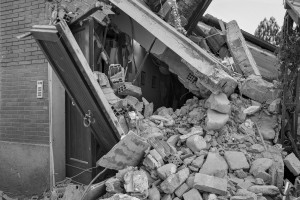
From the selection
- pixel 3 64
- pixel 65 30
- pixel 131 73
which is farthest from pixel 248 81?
pixel 3 64

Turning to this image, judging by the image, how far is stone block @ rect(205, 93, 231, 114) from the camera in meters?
3.83

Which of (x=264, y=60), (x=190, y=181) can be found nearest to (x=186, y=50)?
(x=190, y=181)

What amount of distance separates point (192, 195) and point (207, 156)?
53cm

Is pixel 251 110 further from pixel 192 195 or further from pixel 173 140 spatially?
pixel 192 195

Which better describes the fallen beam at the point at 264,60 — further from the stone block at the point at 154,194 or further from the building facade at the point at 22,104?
the building facade at the point at 22,104

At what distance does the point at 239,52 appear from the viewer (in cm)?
475

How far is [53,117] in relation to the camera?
18.3 ft

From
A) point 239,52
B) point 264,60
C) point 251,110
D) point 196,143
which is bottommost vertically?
point 196,143

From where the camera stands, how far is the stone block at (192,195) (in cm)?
324

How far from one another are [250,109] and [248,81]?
15.0 inches

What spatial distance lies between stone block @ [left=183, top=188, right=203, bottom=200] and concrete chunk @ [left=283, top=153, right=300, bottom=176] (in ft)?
4.25

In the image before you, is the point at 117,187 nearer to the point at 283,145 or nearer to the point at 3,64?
the point at 283,145

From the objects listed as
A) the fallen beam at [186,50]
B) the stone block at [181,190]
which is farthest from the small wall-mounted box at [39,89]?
the stone block at [181,190]

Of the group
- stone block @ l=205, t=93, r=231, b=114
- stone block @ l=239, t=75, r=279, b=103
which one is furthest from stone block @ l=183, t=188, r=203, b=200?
stone block @ l=239, t=75, r=279, b=103
